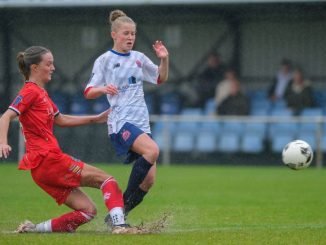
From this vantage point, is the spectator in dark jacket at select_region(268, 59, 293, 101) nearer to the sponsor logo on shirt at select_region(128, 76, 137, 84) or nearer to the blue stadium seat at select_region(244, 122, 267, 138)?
the blue stadium seat at select_region(244, 122, 267, 138)

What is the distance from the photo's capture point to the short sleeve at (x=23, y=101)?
8.79 meters

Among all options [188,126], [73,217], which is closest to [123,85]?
[73,217]

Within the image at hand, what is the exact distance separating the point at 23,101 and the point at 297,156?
3.37 metres

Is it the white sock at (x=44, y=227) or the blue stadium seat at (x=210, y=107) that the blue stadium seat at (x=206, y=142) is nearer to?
the blue stadium seat at (x=210, y=107)

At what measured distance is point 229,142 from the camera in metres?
21.5

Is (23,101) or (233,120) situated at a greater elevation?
(23,101)

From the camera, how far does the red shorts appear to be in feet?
29.3

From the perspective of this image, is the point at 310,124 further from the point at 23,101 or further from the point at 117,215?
the point at 23,101

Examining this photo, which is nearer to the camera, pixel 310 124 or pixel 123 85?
pixel 123 85

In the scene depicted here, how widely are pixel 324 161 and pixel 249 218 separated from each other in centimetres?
1133

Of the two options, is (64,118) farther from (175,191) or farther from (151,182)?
(175,191)

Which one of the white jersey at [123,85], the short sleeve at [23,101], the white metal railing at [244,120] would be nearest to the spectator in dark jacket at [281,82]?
the white metal railing at [244,120]

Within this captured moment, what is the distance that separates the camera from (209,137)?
71.2ft

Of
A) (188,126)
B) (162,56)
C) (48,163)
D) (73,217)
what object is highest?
(162,56)
